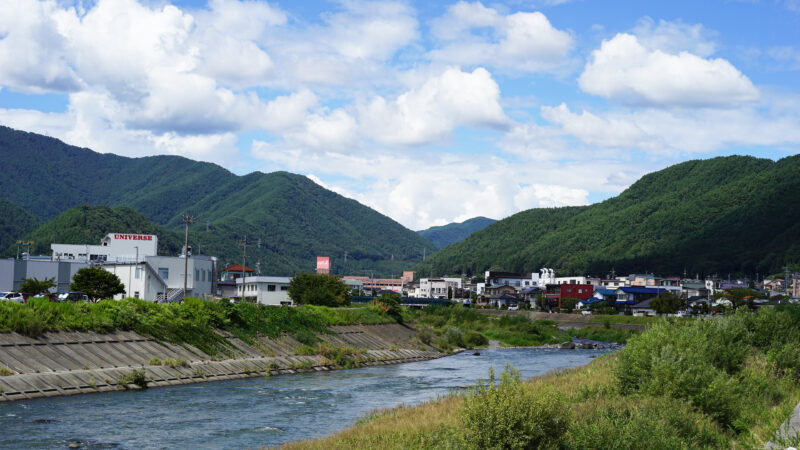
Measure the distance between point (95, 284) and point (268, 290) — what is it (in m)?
44.4

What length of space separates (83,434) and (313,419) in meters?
9.73

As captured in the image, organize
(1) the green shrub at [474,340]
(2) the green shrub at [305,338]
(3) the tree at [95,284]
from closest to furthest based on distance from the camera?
(2) the green shrub at [305,338], (3) the tree at [95,284], (1) the green shrub at [474,340]

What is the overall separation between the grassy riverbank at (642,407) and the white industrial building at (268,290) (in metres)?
78.9

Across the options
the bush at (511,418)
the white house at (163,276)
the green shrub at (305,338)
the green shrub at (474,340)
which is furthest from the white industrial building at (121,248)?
the bush at (511,418)

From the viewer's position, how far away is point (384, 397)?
40.9 metres

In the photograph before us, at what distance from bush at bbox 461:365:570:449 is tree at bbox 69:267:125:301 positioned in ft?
202

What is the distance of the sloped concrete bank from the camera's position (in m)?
35.0

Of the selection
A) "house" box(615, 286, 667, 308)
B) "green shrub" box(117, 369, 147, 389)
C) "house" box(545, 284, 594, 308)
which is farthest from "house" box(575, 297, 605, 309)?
"green shrub" box(117, 369, 147, 389)

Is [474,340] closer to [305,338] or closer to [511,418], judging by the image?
[305,338]

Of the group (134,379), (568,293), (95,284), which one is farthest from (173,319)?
(568,293)

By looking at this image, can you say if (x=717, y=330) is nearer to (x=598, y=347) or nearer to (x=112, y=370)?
(x=112, y=370)

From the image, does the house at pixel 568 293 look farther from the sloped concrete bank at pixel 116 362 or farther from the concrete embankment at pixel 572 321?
the sloped concrete bank at pixel 116 362

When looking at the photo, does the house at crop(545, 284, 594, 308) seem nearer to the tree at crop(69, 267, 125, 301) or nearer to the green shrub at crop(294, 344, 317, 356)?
the tree at crop(69, 267, 125, 301)

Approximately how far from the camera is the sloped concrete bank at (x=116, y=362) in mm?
34969
